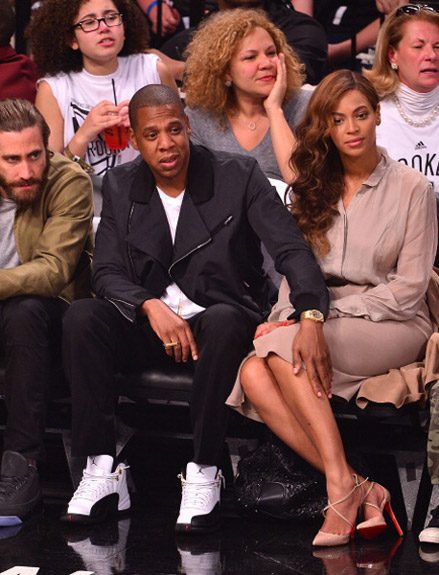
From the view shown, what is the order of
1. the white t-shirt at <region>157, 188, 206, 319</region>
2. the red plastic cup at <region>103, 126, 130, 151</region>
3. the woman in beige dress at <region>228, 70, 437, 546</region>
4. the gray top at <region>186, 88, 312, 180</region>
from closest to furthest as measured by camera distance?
the woman in beige dress at <region>228, 70, 437, 546</region>, the white t-shirt at <region>157, 188, 206, 319</region>, the gray top at <region>186, 88, 312, 180</region>, the red plastic cup at <region>103, 126, 130, 151</region>

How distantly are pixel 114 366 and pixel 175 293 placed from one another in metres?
0.35

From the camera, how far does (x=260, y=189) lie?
15.0 ft

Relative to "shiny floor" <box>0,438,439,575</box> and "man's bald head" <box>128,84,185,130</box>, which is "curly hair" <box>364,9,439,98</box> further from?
"shiny floor" <box>0,438,439,575</box>

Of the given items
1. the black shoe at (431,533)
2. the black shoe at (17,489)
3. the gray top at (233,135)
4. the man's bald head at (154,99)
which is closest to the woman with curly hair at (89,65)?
the gray top at (233,135)

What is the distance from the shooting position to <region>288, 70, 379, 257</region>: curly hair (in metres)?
4.47

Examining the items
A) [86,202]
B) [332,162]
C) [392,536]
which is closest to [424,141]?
[332,162]

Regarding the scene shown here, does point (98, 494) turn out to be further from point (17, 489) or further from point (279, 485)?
point (279, 485)

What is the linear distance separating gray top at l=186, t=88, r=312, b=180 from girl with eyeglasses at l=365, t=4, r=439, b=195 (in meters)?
0.32

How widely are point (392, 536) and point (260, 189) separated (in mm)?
1273

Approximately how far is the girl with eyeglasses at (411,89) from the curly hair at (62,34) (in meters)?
1.10

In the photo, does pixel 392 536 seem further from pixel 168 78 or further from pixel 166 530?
pixel 168 78

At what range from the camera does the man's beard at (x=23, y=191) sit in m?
4.68

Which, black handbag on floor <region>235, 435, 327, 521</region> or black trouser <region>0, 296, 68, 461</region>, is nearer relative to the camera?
black handbag on floor <region>235, 435, 327, 521</region>

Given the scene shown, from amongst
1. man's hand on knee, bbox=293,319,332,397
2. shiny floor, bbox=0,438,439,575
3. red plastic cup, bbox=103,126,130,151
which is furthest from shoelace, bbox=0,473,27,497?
red plastic cup, bbox=103,126,130,151
